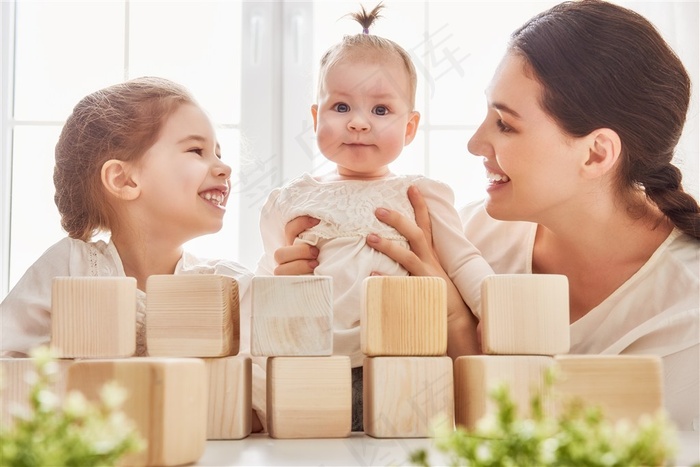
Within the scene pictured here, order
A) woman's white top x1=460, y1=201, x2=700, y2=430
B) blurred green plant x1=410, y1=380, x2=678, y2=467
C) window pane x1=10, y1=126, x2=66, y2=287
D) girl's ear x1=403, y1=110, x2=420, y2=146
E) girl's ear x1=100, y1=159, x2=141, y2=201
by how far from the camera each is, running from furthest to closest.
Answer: window pane x1=10, y1=126, x2=66, y2=287 < girl's ear x1=403, y1=110, x2=420, y2=146 < girl's ear x1=100, y1=159, x2=141, y2=201 < woman's white top x1=460, y1=201, x2=700, y2=430 < blurred green plant x1=410, y1=380, x2=678, y2=467

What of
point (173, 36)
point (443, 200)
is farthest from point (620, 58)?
point (173, 36)

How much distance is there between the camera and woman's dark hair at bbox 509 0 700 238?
1274 mm

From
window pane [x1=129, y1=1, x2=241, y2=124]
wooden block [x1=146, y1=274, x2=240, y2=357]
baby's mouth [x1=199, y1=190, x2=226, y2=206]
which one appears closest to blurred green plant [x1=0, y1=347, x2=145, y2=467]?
wooden block [x1=146, y1=274, x2=240, y2=357]

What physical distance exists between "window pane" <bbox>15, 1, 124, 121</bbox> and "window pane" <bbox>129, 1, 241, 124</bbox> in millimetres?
54

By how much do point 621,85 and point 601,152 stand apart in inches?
4.2

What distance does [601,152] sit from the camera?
1290 millimetres

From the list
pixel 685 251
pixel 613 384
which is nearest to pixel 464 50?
pixel 685 251

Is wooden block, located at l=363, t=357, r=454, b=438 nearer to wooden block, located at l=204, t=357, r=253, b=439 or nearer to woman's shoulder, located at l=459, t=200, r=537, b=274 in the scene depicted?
wooden block, located at l=204, t=357, r=253, b=439

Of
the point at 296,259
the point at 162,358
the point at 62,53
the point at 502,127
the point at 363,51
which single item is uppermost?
the point at 62,53

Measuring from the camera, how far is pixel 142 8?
1.95m

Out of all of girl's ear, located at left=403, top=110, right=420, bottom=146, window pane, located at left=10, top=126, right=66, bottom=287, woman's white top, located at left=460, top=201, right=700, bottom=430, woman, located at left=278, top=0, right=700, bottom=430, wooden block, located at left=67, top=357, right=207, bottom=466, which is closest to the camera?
wooden block, located at left=67, top=357, right=207, bottom=466

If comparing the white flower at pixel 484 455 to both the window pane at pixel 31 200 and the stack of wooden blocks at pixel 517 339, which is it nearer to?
the stack of wooden blocks at pixel 517 339

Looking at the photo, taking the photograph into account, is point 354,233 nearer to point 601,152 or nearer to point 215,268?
point 215,268

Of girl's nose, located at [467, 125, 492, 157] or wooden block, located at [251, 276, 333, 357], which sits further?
girl's nose, located at [467, 125, 492, 157]
